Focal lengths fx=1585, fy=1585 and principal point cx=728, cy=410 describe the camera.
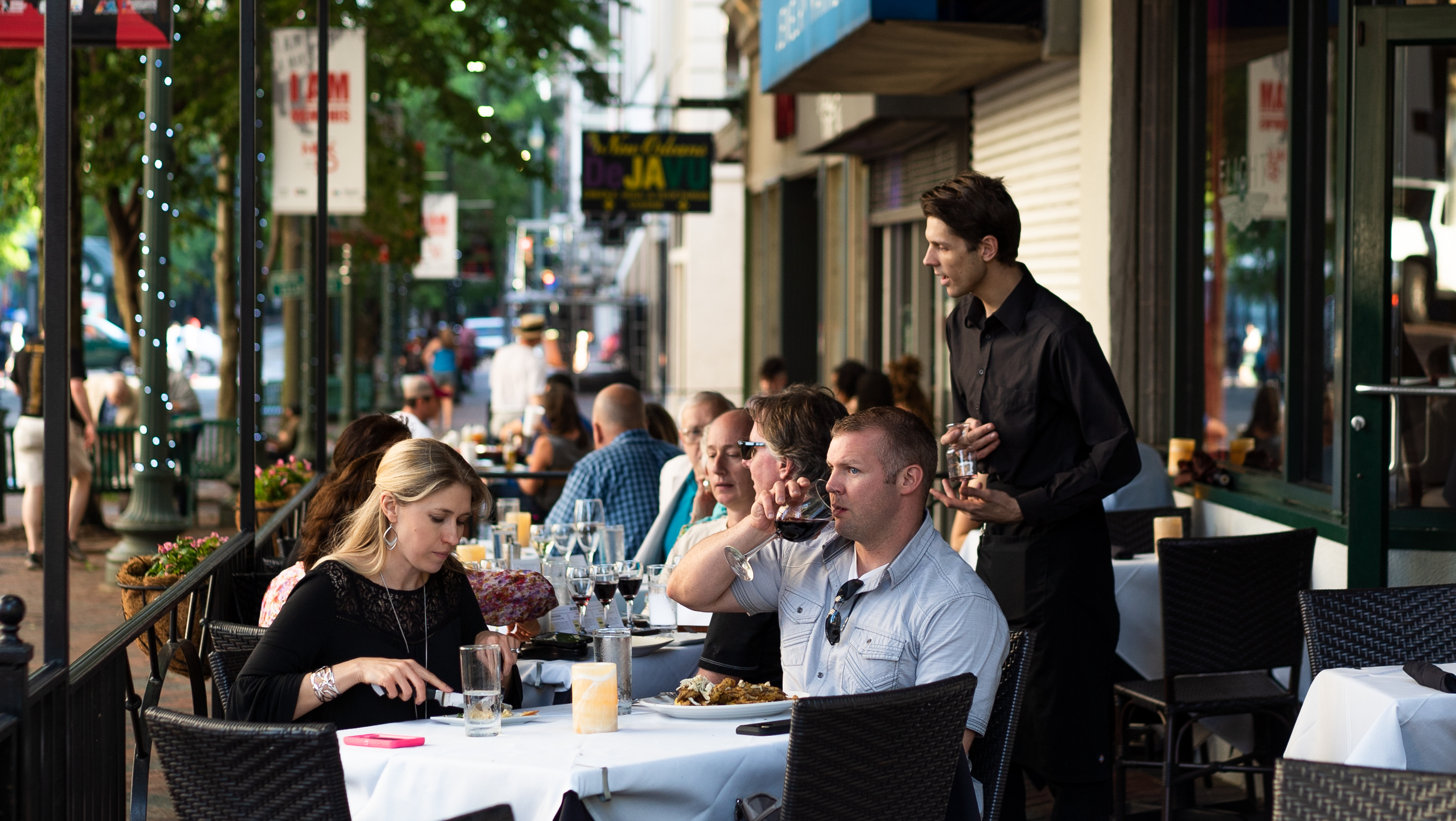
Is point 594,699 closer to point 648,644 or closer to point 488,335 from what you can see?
point 648,644

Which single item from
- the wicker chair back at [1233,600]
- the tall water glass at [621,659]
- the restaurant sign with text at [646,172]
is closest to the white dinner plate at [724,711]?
the tall water glass at [621,659]

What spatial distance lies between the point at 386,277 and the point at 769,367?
68.3 ft

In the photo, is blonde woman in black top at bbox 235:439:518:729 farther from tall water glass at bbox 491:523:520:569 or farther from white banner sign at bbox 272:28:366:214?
white banner sign at bbox 272:28:366:214

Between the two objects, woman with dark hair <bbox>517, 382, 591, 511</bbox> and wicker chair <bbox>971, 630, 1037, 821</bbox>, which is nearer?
wicker chair <bbox>971, 630, 1037, 821</bbox>

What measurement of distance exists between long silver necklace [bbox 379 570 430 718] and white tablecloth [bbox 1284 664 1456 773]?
2.13 meters

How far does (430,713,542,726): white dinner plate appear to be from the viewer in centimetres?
361

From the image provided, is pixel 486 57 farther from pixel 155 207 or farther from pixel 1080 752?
pixel 1080 752

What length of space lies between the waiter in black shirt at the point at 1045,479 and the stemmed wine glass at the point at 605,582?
1.00m

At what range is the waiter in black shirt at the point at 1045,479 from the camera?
181 inches

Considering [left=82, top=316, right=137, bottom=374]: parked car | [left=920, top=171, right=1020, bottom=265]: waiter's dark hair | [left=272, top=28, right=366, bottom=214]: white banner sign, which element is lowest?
[left=82, top=316, right=137, bottom=374]: parked car

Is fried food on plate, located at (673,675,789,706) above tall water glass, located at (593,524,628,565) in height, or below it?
below

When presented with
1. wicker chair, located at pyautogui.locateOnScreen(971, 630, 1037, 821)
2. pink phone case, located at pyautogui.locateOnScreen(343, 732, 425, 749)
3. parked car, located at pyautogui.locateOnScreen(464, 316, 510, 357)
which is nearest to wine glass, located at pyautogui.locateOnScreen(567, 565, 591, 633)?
pink phone case, located at pyautogui.locateOnScreen(343, 732, 425, 749)

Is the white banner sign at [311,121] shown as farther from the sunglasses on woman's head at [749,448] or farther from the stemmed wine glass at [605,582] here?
the sunglasses on woman's head at [749,448]

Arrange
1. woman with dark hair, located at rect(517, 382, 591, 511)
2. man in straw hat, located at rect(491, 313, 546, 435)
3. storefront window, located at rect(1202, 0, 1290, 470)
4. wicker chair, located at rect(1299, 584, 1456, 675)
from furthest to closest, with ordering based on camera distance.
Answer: man in straw hat, located at rect(491, 313, 546, 435), woman with dark hair, located at rect(517, 382, 591, 511), storefront window, located at rect(1202, 0, 1290, 470), wicker chair, located at rect(1299, 584, 1456, 675)
